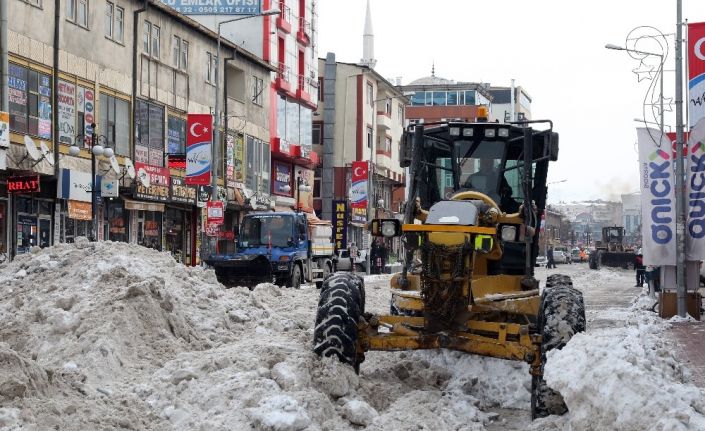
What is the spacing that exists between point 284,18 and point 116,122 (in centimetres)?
1901

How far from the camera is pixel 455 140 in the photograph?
1150 centimetres

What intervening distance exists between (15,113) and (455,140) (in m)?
20.4

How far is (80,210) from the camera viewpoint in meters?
31.5

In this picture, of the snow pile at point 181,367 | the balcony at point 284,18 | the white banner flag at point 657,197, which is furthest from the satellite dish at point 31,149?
the balcony at point 284,18

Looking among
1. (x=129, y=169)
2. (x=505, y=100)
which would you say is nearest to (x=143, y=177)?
(x=129, y=169)

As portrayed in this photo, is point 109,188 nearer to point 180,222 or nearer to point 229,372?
point 180,222

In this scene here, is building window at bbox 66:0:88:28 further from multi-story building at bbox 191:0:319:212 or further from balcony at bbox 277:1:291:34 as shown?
balcony at bbox 277:1:291:34

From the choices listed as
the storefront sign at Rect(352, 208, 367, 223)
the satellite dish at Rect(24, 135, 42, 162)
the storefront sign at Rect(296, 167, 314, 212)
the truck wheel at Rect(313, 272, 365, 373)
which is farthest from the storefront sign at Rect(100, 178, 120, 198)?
the truck wheel at Rect(313, 272, 365, 373)

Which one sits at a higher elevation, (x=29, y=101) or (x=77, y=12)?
(x=77, y=12)

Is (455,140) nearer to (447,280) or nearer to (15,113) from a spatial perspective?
(447,280)

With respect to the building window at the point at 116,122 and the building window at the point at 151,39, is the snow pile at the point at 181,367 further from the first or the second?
the building window at the point at 151,39

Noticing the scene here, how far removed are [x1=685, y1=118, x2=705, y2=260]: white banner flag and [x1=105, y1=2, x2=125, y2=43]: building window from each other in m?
21.9

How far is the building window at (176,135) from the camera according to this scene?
39250 millimetres

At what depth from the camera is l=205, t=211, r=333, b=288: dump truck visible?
2731 cm
